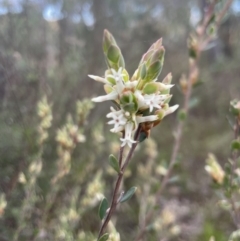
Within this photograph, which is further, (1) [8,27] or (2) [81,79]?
(2) [81,79]

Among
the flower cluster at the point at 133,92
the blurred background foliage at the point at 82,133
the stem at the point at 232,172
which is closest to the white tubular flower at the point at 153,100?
the flower cluster at the point at 133,92

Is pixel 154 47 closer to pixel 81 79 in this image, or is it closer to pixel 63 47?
pixel 81 79

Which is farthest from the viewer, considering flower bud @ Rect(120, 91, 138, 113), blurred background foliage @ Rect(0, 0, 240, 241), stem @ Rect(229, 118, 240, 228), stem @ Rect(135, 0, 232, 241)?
blurred background foliage @ Rect(0, 0, 240, 241)

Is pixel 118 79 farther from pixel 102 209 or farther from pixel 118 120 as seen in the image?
pixel 102 209

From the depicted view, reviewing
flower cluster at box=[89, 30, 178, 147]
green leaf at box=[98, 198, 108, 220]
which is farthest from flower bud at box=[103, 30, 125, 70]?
green leaf at box=[98, 198, 108, 220]

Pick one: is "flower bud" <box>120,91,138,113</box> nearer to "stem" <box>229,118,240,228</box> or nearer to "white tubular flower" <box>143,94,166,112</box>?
"white tubular flower" <box>143,94,166,112</box>

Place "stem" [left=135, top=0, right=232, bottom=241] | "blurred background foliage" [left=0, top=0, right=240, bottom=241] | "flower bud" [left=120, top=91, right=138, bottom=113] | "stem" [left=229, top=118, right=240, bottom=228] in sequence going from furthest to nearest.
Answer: "blurred background foliage" [left=0, top=0, right=240, bottom=241] < "stem" [left=135, top=0, right=232, bottom=241] < "stem" [left=229, top=118, right=240, bottom=228] < "flower bud" [left=120, top=91, right=138, bottom=113]

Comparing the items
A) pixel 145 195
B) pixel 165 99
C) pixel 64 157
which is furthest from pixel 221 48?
pixel 165 99
